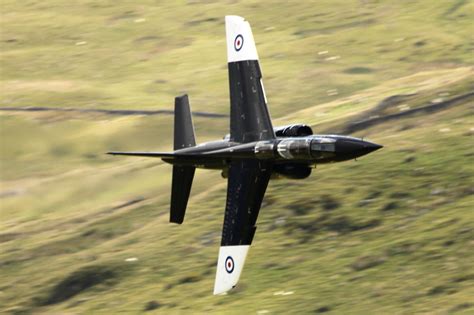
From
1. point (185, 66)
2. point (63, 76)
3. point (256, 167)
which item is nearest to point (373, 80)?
point (185, 66)

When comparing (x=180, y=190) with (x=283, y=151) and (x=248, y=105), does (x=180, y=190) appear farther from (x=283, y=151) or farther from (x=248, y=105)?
(x=283, y=151)

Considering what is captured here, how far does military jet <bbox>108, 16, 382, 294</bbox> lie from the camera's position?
56.5m

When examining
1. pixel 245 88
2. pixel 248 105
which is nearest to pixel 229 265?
pixel 248 105

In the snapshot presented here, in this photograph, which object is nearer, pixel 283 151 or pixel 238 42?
pixel 283 151

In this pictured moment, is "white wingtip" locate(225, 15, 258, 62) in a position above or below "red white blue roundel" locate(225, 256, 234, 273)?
above

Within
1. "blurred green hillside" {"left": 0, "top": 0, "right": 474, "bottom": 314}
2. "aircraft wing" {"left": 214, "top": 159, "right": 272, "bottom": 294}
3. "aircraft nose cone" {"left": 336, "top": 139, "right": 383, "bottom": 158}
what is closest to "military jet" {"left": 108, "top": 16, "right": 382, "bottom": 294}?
"aircraft wing" {"left": 214, "top": 159, "right": 272, "bottom": 294}

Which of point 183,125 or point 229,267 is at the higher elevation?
point 183,125

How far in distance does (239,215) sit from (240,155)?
3.29m

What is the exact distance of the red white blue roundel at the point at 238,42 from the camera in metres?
59.9

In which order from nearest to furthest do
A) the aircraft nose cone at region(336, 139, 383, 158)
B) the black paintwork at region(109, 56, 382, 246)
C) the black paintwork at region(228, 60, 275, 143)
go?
the aircraft nose cone at region(336, 139, 383, 158)
the black paintwork at region(109, 56, 382, 246)
the black paintwork at region(228, 60, 275, 143)

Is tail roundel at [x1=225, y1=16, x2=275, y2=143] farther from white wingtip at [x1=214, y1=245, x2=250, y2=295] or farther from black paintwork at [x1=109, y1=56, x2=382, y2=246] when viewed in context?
white wingtip at [x1=214, y1=245, x2=250, y2=295]

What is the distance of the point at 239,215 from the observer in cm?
5900

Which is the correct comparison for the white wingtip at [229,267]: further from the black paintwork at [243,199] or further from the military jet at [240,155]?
the black paintwork at [243,199]

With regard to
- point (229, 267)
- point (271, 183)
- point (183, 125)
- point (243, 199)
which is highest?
point (183, 125)
